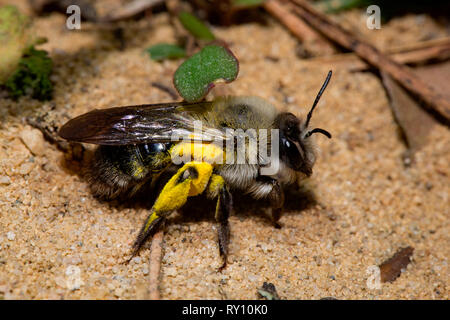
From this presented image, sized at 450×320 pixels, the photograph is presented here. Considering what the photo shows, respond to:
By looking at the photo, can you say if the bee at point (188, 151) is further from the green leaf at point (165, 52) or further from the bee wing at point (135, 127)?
the green leaf at point (165, 52)

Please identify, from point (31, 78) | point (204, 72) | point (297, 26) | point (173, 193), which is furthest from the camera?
point (297, 26)

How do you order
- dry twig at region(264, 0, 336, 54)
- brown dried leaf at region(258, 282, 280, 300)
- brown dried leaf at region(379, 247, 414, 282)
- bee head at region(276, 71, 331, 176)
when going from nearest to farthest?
brown dried leaf at region(258, 282, 280, 300)
bee head at region(276, 71, 331, 176)
brown dried leaf at region(379, 247, 414, 282)
dry twig at region(264, 0, 336, 54)

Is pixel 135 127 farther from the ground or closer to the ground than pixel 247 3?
closer to the ground

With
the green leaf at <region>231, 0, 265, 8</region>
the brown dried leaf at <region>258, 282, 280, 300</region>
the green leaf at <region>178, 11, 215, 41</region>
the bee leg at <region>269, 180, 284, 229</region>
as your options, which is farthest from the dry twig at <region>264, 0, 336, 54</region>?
the brown dried leaf at <region>258, 282, 280, 300</region>

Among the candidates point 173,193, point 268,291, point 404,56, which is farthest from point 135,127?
point 404,56

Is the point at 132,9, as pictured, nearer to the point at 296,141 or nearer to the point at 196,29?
the point at 196,29

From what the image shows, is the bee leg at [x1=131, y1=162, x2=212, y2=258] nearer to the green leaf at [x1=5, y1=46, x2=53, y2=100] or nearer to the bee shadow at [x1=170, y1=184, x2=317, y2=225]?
the bee shadow at [x1=170, y1=184, x2=317, y2=225]
